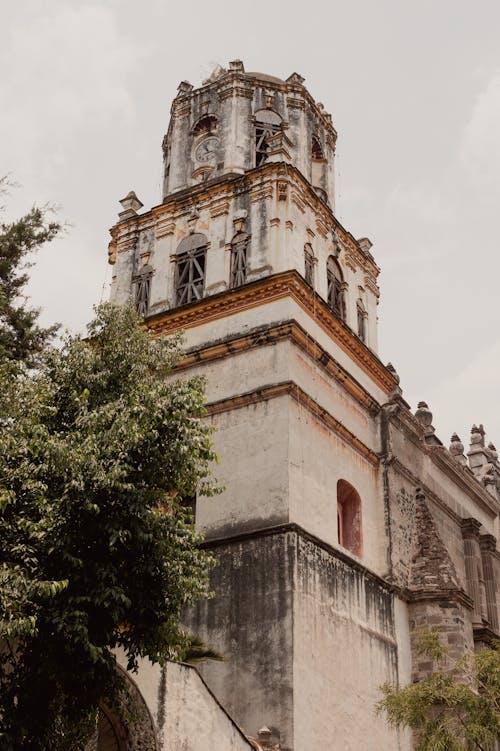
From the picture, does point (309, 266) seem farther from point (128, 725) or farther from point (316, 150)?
point (128, 725)

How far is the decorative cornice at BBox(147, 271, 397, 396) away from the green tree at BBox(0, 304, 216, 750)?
24.3 ft

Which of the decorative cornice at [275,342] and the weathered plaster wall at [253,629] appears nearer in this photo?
the weathered plaster wall at [253,629]

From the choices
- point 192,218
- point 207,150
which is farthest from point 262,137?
point 192,218

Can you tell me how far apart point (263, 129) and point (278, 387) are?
316 inches

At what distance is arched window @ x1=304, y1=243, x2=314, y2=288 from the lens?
20267 millimetres

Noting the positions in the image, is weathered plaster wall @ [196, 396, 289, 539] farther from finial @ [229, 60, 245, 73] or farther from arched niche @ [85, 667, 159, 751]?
finial @ [229, 60, 245, 73]

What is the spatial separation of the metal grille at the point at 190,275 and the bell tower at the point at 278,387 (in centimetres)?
3

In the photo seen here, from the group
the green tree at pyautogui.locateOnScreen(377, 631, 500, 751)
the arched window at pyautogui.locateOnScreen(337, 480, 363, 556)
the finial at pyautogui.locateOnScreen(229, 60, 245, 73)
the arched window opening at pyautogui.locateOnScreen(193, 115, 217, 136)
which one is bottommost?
the green tree at pyautogui.locateOnScreen(377, 631, 500, 751)

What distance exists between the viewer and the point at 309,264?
2053 cm

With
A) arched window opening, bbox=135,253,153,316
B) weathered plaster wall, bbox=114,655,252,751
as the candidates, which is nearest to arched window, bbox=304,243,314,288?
arched window opening, bbox=135,253,153,316

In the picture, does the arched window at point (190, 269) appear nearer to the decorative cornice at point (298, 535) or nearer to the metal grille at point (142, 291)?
the metal grille at point (142, 291)

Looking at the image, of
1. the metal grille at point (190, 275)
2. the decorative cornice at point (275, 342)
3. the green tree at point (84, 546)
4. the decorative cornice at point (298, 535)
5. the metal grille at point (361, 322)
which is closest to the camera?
the green tree at point (84, 546)

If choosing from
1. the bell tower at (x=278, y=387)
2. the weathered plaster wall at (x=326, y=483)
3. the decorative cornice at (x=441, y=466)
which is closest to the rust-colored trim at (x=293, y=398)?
the bell tower at (x=278, y=387)

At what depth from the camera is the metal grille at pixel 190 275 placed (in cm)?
2067
